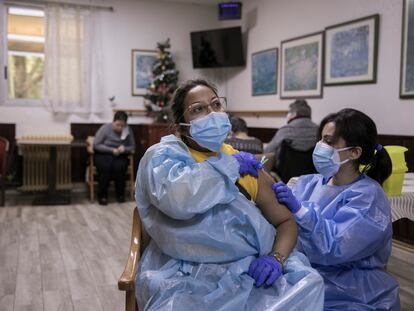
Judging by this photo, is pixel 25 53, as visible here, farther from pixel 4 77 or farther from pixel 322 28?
pixel 322 28

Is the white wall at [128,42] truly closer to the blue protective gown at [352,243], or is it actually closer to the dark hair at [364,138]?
the dark hair at [364,138]

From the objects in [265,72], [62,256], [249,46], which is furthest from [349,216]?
[249,46]

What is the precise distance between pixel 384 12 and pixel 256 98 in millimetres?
2367

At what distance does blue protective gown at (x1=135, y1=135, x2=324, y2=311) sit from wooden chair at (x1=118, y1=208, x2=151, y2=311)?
29 millimetres

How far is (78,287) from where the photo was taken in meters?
2.80

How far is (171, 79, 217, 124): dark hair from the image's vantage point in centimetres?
147

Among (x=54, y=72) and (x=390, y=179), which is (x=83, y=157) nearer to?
(x=54, y=72)

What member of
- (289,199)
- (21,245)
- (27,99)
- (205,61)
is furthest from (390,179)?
(27,99)

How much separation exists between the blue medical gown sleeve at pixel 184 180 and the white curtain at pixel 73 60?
4.94 meters

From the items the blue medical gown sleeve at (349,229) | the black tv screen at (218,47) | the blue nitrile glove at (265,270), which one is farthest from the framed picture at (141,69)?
the blue nitrile glove at (265,270)

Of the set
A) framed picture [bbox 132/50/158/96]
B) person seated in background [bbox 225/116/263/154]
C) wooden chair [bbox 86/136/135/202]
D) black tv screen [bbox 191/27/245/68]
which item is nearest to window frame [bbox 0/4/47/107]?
wooden chair [bbox 86/136/135/202]

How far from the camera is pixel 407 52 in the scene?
3.61 m

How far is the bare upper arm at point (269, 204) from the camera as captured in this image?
4.69ft

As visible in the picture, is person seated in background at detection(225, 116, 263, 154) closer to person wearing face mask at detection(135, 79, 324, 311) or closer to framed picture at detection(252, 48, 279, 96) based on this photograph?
framed picture at detection(252, 48, 279, 96)
